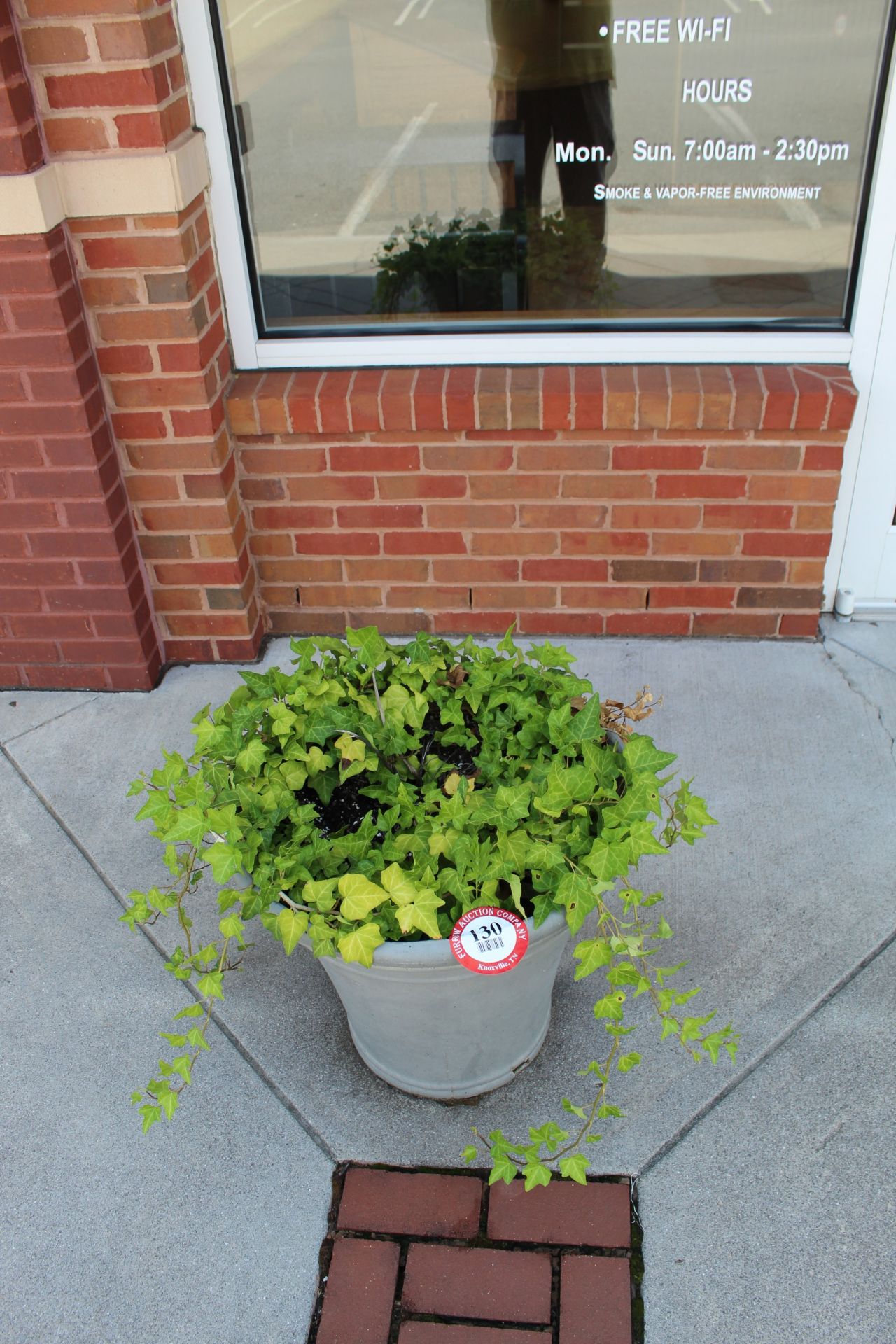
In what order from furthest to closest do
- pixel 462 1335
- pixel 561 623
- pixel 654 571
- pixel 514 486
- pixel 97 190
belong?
pixel 561 623, pixel 654 571, pixel 514 486, pixel 97 190, pixel 462 1335

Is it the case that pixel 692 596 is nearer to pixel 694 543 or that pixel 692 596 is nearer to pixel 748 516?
pixel 694 543

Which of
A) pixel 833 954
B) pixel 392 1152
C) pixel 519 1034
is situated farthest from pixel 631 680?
pixel 392 1152

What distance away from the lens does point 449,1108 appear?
2.19 meters

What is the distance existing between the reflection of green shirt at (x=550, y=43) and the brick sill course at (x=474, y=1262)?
257 centimetres

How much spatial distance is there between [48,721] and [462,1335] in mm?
2087

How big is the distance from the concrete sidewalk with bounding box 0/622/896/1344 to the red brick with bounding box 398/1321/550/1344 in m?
0.18

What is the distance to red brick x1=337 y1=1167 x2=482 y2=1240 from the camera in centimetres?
199

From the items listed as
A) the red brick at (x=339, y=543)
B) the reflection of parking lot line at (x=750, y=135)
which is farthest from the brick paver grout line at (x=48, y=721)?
the reflection of parking lot line at (x=750, y=135)

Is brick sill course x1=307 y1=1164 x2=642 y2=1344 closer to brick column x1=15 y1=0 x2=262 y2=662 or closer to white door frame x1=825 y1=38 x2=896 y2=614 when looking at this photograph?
brick column x1=15 y1=0 x2=262 y2=662

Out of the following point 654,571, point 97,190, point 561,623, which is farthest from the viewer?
point 561,623

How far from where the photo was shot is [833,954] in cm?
242

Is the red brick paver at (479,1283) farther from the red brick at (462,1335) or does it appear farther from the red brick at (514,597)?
the red brick at (514,597)

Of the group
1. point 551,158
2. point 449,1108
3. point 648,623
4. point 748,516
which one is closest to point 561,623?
point 648,623

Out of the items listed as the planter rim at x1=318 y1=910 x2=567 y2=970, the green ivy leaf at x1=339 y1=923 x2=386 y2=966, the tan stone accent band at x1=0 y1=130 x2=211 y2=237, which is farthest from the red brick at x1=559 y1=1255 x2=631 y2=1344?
the tan stone accent band at x1=0 y1=130 x2=211 y2=237
